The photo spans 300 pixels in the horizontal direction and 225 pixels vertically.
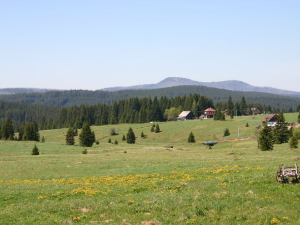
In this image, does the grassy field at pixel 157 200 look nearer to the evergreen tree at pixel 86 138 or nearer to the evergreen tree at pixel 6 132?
the evergreen tree at pixel 86 138

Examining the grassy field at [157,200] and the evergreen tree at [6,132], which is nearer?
the grassy field at [157,200]

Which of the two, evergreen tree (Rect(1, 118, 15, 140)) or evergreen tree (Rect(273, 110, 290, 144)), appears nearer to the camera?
evergreen tree (Rect(273, 110, 290, 144))

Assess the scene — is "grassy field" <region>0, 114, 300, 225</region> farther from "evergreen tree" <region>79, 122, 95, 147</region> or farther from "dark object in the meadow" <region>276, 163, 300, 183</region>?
"evergreen tree" <region>79, 122, 95, 147</region>

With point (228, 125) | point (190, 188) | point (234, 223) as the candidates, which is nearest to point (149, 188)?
point (190, 188)

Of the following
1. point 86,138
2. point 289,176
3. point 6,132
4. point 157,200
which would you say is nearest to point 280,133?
point 86,138

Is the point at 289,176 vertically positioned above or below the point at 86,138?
above

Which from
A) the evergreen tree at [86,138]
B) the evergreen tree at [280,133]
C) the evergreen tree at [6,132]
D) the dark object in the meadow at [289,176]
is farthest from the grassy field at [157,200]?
the evergreen tree at [6,132]

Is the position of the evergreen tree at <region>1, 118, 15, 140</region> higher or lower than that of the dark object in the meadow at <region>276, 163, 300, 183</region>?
lower

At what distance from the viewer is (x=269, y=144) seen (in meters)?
58.5

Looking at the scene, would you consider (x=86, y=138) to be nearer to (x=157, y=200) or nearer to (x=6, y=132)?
(x=6, y=132)

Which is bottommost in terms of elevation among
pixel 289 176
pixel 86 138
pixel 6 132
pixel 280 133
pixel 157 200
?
pixel 6 132

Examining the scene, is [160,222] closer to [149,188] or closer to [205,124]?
[149,188]

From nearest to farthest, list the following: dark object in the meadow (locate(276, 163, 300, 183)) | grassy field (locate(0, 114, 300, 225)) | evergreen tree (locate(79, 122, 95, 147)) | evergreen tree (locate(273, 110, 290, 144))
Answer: grassy field (locate(0, 114, 300, 225))
dark object in the meadow (locate(276, 163, 300, 183))
evergreen tree (locate(273, 110, 290, 144))
evergreen tree (locate(79, 122, 95, 147))

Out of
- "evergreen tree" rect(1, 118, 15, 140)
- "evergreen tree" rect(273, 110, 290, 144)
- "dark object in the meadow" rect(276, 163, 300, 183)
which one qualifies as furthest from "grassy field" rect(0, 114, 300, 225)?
"evergreen tree" rect(1, 118, 15, 140)
